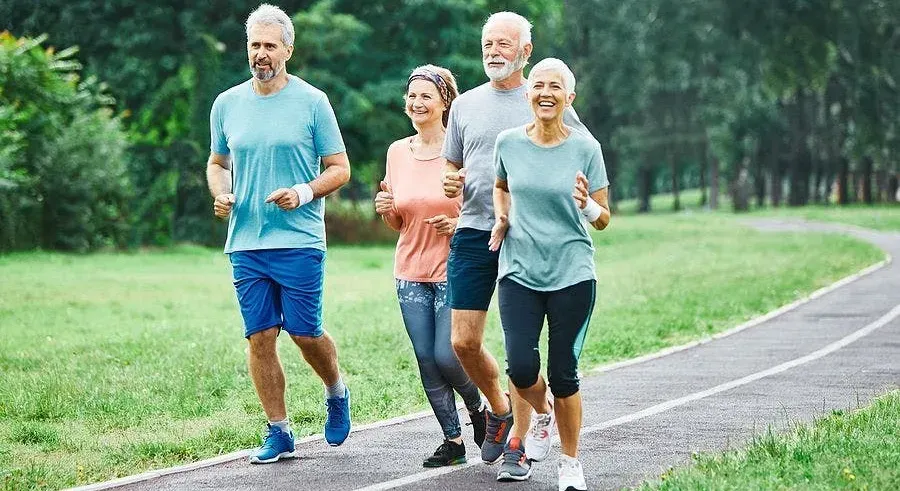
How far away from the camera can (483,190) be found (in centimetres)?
767

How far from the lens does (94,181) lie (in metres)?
34.6

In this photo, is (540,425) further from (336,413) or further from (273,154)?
(273,154)

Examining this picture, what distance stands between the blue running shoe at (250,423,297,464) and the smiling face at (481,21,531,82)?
2304mm

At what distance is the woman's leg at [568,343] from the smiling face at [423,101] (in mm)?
1512

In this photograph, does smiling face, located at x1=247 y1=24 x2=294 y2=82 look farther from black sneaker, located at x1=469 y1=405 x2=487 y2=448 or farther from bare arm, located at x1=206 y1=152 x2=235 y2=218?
black sneaker, located at x1=469 y1=405 x2=487 y2=448

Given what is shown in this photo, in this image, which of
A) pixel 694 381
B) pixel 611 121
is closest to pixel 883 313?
pixel 694 381

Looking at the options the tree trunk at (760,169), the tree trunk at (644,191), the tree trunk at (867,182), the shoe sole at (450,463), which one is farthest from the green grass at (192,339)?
the tree trunk at (644,191)

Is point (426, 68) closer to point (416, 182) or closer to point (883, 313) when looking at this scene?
point (416, 182)

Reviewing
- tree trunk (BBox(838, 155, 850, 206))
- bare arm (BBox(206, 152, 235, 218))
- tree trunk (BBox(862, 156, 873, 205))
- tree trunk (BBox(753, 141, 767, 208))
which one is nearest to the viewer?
bare arm (BBox(206, 152, 235, 218))

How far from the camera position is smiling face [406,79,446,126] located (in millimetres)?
8141

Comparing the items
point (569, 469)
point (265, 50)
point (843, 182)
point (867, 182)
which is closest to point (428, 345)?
point (569, 469)

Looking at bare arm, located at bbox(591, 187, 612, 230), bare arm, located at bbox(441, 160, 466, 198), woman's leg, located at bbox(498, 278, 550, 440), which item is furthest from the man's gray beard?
bare arm, located at bbox(591, 187, 612, 230)

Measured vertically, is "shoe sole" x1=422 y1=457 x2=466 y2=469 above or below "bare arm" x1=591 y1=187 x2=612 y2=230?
below

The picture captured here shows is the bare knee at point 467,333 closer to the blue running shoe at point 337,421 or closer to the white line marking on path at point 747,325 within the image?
the blue running shoe at point 337,421
